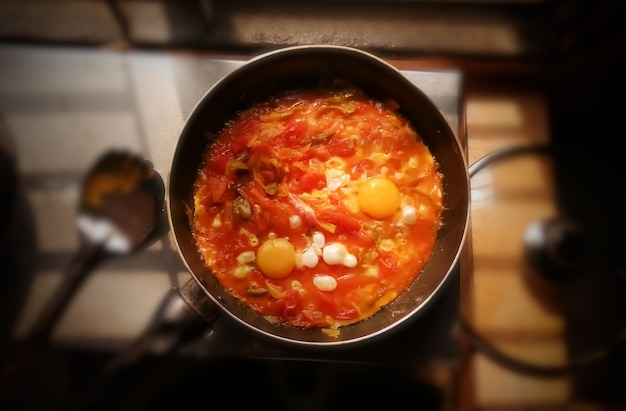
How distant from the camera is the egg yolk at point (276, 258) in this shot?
Answer: 1.78m

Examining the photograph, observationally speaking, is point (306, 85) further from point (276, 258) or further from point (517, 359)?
point (517, 359)

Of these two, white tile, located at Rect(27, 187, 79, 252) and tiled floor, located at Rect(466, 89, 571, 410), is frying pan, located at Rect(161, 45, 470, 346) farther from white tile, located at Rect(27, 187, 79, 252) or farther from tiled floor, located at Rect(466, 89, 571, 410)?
white tile, located at Rect(27, 187, 79, 252)

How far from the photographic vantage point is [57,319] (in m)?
1.97

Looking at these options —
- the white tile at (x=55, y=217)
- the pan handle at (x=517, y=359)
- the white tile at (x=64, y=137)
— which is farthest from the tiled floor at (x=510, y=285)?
the white tile at (x=55, y=217)

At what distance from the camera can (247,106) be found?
6.26 feet

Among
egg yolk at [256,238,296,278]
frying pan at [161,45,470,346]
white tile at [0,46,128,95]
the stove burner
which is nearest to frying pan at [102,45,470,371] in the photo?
frying pan at [161,45,470,346]

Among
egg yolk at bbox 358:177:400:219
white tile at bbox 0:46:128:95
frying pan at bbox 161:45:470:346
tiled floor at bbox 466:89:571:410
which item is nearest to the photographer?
frying pan at bbox 161:45:470:346

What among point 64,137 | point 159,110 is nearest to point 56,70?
point 64,137

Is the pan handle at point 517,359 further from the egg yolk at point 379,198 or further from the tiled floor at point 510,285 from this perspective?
the egg yolk at point 379,198

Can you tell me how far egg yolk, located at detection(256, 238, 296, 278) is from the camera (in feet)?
5.85

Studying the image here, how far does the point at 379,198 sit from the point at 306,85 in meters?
0.50

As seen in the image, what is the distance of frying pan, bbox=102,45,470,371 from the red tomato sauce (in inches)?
1.3

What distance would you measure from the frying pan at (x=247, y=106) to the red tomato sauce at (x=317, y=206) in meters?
0.03

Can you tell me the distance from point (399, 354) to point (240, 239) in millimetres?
685
